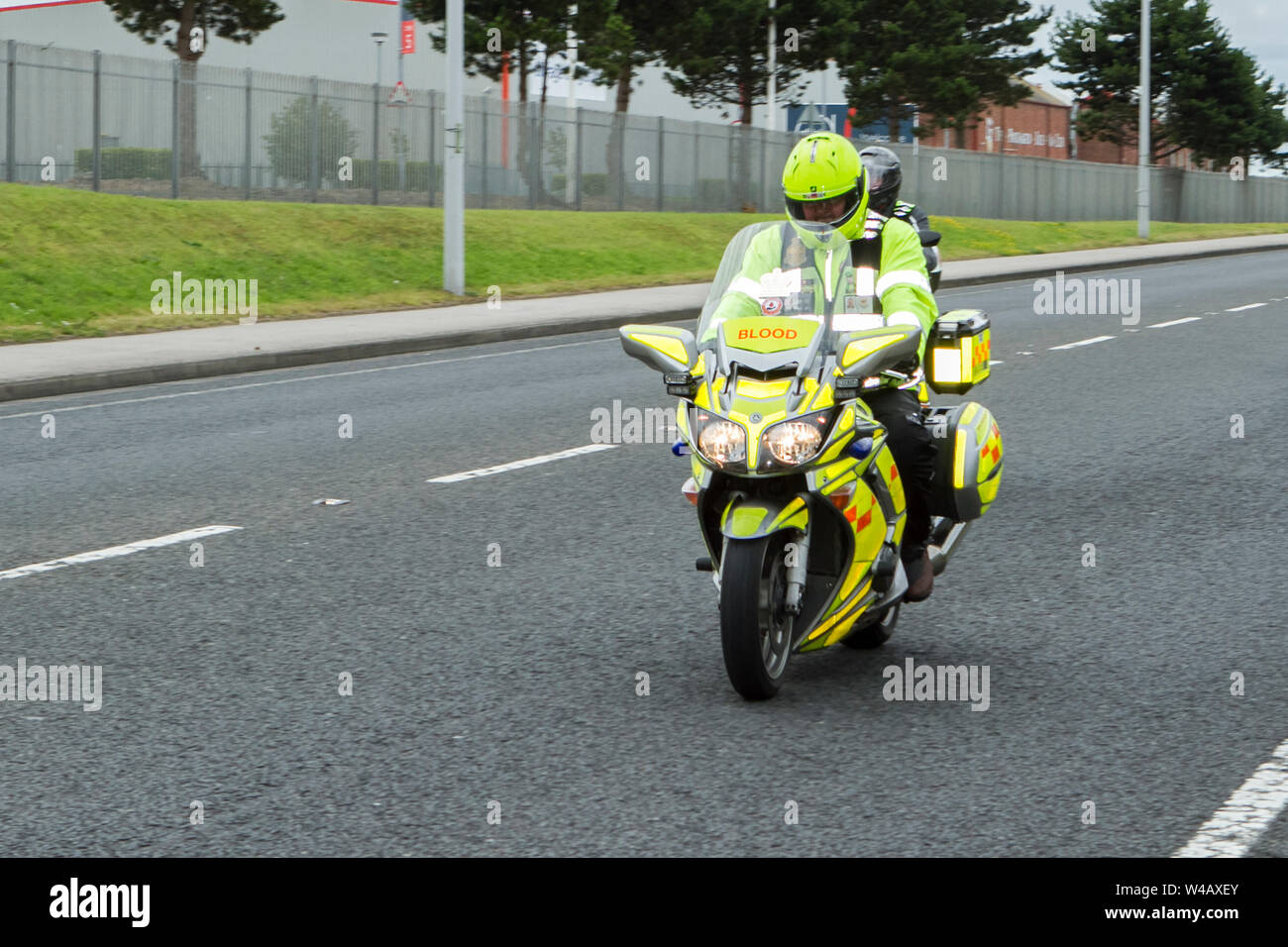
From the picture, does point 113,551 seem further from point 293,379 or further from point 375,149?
point 375,149

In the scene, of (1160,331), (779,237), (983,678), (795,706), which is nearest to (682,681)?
(795,706)

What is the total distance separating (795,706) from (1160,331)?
14.9 meters

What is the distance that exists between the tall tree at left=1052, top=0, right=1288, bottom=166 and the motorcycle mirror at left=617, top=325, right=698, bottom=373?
243ft

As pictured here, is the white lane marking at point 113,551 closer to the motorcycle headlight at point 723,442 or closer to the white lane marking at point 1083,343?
the motorcycle headlight at point 723,442

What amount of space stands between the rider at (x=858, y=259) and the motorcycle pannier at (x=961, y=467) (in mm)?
94

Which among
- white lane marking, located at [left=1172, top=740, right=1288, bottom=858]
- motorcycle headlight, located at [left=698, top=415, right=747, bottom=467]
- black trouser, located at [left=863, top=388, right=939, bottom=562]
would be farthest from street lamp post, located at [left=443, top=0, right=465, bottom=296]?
white lane marking, located at [left=1172, top=740, right=1288, bottom=858]

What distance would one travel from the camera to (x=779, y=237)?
5734 mm

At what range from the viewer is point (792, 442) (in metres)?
5.17

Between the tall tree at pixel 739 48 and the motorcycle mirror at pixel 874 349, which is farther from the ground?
the tall tree at pixel 739 48

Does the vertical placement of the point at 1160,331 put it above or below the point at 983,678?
above

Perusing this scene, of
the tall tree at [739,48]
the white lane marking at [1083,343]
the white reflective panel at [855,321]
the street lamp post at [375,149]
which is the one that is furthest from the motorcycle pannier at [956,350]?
the tall tree at [739,48]

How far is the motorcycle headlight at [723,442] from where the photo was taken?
17.1 feet

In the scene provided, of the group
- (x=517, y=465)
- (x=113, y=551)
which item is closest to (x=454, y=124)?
(x=517, y=465)
